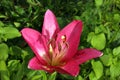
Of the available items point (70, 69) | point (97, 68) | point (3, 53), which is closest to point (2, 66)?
point (3, 53)

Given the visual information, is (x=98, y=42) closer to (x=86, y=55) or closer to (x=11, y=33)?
(x=86, y=55)

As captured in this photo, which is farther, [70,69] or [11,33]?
[11,33]

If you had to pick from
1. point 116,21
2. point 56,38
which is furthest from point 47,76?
point 116,21

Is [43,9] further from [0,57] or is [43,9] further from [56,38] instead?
[0,57]

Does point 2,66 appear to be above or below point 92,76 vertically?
above

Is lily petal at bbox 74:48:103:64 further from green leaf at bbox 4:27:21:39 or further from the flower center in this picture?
green leaf at bbox 4:27:21:39

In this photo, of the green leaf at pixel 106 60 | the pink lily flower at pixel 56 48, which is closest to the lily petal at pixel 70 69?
the pink lily flower at pixel 56 48
